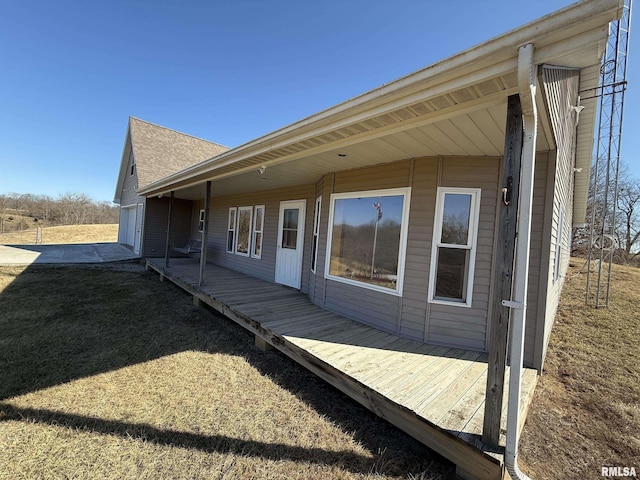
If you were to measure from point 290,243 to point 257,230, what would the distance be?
1.73 metres

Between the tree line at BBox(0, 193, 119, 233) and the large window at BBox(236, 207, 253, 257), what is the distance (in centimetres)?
3313

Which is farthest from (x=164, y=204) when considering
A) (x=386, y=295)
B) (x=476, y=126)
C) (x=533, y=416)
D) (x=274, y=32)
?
(x=533, y=416)

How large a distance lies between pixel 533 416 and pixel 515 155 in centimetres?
259

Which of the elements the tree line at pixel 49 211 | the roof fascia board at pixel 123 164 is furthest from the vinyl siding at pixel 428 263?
the tree line at pixel 49 211

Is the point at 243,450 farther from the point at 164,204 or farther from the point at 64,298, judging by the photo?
the point at 164,204

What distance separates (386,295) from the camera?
4.02 m

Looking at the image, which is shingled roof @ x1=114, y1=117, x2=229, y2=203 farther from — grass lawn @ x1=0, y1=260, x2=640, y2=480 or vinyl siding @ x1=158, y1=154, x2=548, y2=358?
vinyl siding @ x1=158, y1=154, x2=548, y2=358

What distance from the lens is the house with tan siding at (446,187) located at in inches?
67.4

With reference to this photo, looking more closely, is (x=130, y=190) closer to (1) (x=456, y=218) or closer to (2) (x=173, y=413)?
(2) (x=173, y=413)

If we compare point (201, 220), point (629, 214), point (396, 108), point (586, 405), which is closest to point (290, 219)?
point (396, 108)

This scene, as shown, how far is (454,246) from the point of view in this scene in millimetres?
3549

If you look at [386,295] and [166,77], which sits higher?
[166,77]

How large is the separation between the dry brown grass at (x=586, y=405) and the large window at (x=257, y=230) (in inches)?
263

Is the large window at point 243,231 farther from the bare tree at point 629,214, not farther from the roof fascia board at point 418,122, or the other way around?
the bare tree at point 629,214
